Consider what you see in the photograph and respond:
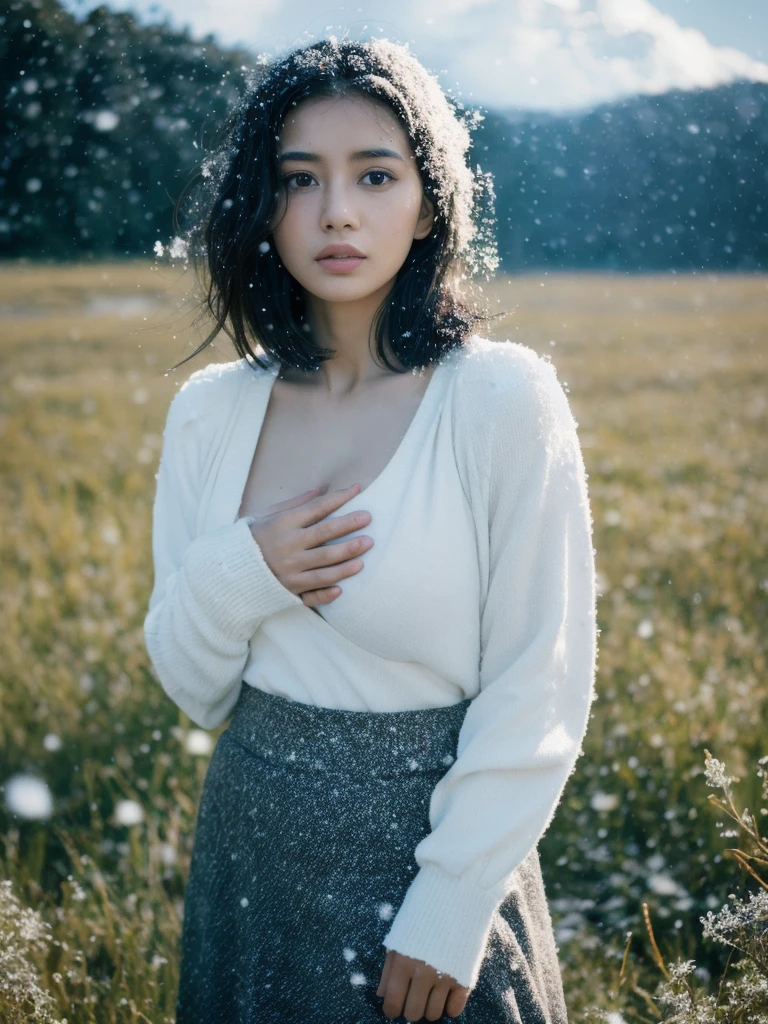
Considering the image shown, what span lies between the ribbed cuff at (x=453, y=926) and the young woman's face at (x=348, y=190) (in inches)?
38.1

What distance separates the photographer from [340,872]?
1613 millimetres

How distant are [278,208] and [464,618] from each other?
31.4 inches

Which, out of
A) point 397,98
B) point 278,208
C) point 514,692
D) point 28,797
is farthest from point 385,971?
point 28,797

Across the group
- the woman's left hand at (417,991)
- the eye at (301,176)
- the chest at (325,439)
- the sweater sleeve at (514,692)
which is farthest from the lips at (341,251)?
the woman's left hand at (417,991)

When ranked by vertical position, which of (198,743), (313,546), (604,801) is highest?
(313,546)

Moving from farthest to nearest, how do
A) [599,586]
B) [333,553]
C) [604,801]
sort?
[599,586], [604,801], [333,553]

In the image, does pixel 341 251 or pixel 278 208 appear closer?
pixel 341 251

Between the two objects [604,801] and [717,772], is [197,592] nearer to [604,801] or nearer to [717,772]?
[717,772]

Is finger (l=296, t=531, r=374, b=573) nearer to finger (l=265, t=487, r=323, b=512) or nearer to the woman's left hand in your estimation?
finger (l=265, t=487, r=323, b=512)

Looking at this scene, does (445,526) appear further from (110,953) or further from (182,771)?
(182,771)

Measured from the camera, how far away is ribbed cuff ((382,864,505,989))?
1464 millimetres

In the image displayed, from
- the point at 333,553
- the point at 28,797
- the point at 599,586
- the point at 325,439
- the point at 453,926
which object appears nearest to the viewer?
the point at 453,926

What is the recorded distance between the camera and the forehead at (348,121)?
5.47ft

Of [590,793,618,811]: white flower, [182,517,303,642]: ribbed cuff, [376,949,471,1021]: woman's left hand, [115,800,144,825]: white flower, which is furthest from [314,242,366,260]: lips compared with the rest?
[115,800,144,825]: white flower
